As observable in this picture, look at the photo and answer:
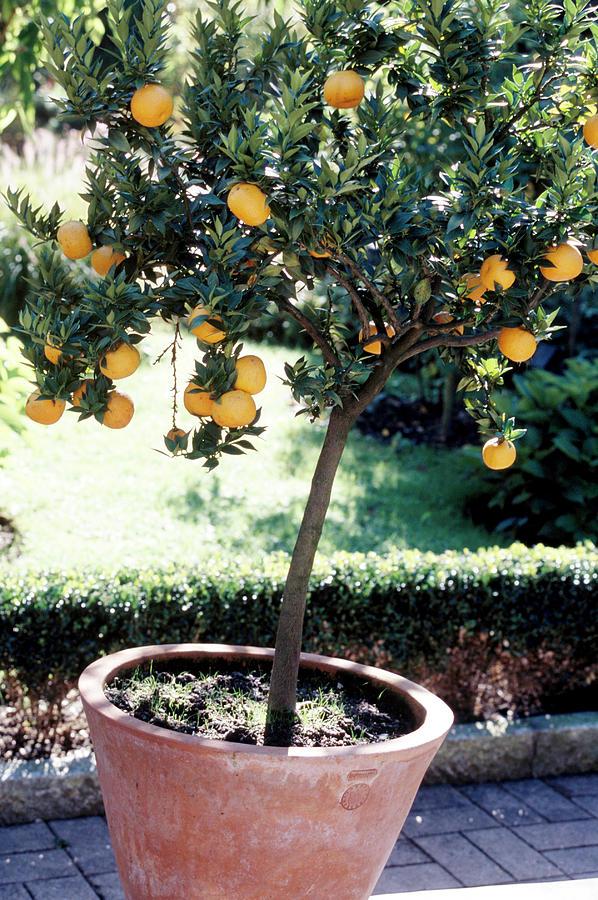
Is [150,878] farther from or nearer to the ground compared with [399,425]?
nearer to the ground

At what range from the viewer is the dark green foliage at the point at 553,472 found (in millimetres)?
5336

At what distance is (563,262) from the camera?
180cm

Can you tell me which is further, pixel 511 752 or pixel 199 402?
pixel 511 752

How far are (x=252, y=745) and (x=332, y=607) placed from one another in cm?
158

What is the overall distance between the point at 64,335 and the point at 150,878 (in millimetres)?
1211

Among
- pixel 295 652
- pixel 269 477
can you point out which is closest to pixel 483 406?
pixel 295 652

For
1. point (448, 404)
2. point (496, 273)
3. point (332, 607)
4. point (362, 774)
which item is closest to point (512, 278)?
point (496, 273)

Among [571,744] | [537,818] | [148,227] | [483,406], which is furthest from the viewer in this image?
[571,744]

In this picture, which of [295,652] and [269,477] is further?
[269,477]

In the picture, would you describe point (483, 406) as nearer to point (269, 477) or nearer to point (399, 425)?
point (269, 477)

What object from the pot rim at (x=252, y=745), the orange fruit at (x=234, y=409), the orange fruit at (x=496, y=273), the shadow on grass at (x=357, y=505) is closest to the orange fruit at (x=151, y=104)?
the orange fruit at (x=234, y=409)

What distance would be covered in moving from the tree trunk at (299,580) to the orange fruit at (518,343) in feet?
1.32

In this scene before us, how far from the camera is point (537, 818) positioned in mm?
3309

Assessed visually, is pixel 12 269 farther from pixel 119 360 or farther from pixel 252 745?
pixel 252 745
